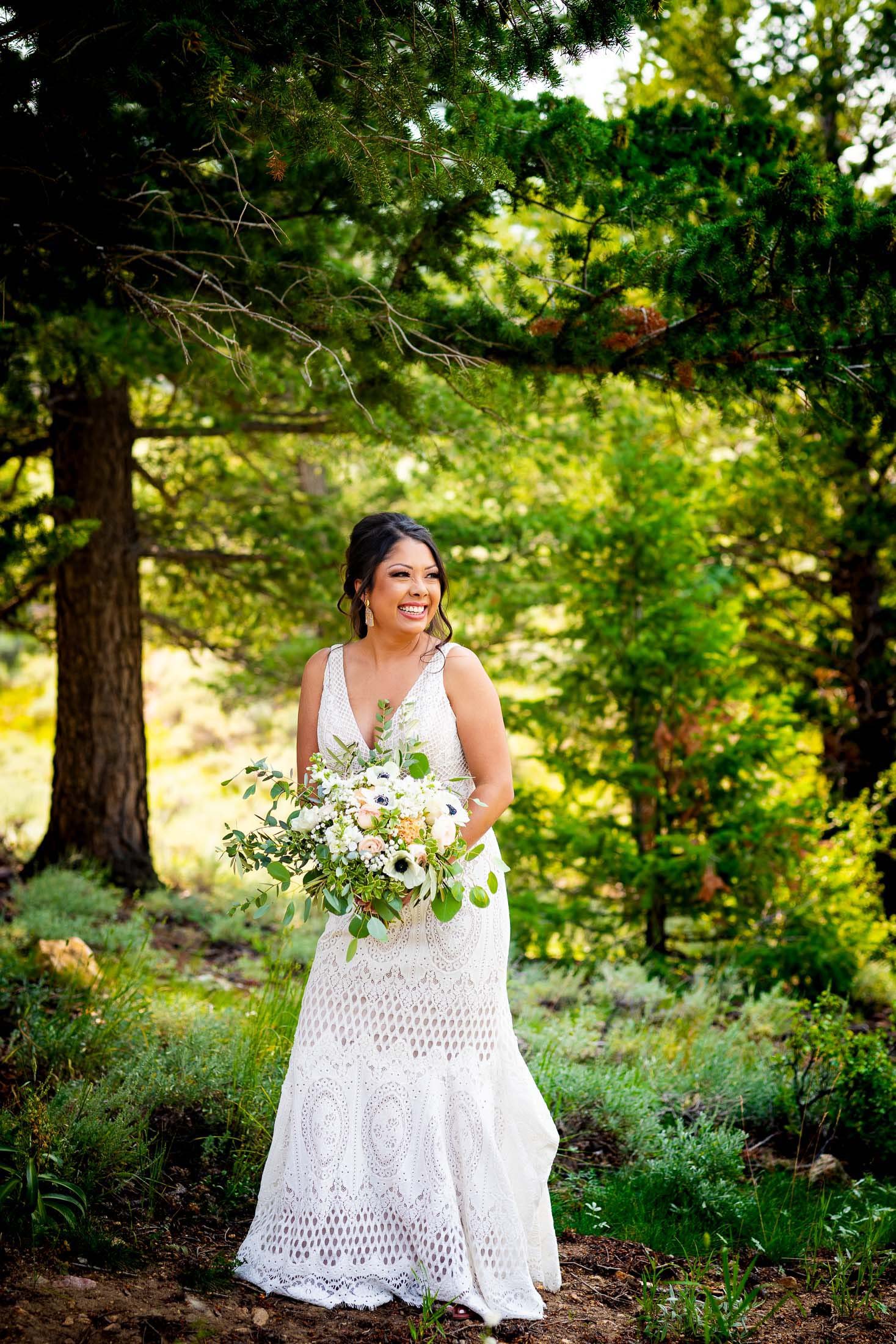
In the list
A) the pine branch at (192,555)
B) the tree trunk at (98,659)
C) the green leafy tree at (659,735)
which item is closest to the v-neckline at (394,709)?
the green leafy tree at (659,735)

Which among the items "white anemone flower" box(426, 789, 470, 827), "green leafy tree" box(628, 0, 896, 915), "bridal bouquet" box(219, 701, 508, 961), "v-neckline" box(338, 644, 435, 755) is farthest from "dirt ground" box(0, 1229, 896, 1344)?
"green leafy tree" box(628, 0, 896, 915)

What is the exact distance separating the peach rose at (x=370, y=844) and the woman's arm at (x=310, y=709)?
0.67 metres

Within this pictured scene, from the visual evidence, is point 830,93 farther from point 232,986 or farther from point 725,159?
point 232,986

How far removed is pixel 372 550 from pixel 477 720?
2.19ft

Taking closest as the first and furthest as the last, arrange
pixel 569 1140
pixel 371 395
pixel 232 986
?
pixel 569 1140
pixel 371 395
pixel 232 986

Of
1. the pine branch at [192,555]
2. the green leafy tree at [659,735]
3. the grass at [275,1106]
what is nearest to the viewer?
the grass at [275,1106]

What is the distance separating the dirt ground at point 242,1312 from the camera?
277 centimetres

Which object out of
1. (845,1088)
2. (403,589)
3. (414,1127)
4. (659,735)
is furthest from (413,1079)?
(659,735)

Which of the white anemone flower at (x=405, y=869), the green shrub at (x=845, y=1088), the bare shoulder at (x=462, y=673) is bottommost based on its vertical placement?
the green shrub at (x=845, y=1088)

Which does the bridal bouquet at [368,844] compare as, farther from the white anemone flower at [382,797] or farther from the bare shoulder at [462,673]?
the bare shoulder at [462,673]

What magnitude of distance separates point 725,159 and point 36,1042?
489 cm

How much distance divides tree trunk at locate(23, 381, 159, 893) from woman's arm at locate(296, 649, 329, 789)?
4.90 metres

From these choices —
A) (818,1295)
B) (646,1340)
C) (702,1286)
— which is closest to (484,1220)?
A: (646,1340)

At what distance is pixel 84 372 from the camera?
21.2 feet
